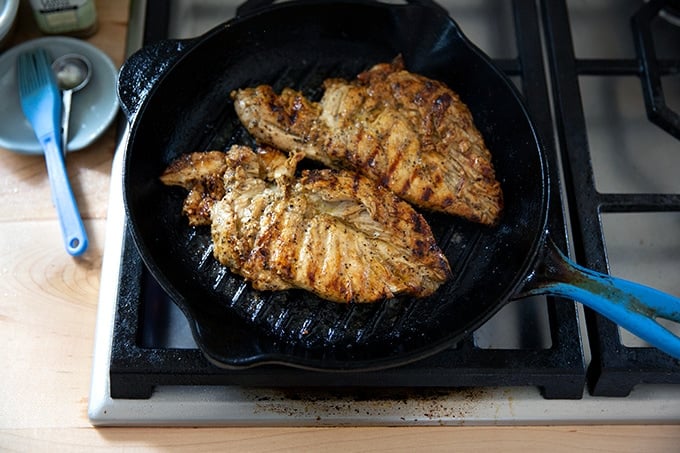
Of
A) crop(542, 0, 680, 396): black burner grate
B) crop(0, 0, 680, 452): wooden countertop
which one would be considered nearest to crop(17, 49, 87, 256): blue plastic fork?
crop(0, 0, 680, 452): wooden countertop

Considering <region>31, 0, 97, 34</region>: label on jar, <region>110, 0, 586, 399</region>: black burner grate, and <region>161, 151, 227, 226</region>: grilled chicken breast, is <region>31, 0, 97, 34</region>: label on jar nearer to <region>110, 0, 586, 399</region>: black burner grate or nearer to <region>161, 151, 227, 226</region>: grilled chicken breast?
<region>161, 151, 227, 226</region>: grilled chicken breast

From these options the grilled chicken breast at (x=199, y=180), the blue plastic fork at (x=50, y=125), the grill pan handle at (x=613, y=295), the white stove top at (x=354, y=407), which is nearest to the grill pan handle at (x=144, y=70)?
the grilled chicken breast at (x=199, y=180)

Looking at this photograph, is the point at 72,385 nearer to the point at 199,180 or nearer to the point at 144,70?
the point at 199,180

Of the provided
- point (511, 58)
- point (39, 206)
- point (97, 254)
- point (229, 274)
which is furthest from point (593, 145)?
point (39, 206)

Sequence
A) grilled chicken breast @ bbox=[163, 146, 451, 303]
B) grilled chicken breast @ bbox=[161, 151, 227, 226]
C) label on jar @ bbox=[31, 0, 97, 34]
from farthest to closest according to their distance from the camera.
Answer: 1. label on jar @ bbox=[31, 0, 97, 34]
2. grilled chicken breast @ bbox=[161, 151, 227, 226]
3. grilled chicken breast @ bbox=[163, 146, 451, 303]

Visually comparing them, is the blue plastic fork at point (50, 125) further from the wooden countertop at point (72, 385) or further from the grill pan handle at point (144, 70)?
the grill pan handle at point (144, 70)

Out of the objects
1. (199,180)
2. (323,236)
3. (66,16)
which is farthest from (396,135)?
(66,16)
